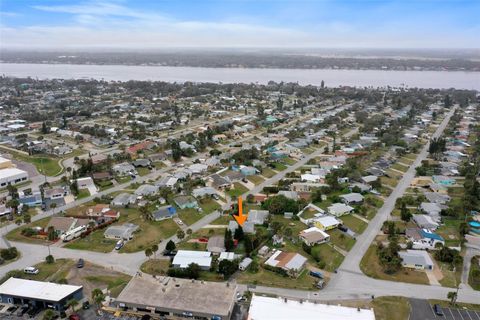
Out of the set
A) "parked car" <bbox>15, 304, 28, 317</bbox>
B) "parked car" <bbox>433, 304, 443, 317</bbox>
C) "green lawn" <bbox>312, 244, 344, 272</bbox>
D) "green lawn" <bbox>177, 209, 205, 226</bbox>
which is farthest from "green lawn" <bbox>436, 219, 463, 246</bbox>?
"parked car" <bbox>15, 304, 28, 317</bbox>

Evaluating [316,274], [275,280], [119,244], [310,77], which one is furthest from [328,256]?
[310,77]

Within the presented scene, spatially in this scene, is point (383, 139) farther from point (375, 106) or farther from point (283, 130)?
point (375, 106)

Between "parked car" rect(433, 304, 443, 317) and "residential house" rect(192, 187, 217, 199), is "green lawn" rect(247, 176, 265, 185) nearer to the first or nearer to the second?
"residential house" rect(192, 187, 217, 199)

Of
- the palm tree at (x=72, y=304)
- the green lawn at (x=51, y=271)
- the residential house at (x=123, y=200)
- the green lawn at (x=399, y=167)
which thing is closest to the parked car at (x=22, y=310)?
the palm tree at (x=72, y=304)

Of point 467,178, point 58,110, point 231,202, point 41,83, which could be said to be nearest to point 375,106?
point 467,178

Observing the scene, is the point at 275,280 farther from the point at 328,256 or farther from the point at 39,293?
the point at 39,293
